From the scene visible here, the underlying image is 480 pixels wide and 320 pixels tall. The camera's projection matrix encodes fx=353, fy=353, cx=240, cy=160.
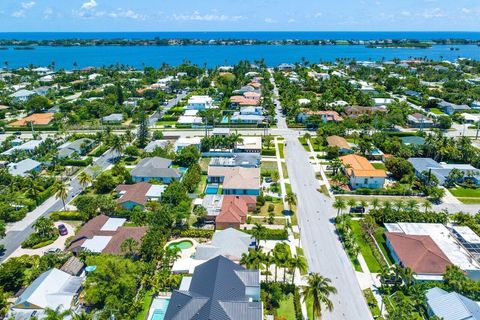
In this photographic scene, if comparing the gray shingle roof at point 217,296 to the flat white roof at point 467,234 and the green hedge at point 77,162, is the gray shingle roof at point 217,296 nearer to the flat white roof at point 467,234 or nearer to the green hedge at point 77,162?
the flat white roof at point 467,234

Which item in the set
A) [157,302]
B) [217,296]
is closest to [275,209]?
[157,302]

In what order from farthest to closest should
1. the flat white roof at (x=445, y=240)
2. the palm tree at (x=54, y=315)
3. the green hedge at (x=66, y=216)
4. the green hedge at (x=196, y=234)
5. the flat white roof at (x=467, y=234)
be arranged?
the green hedge at (x=66, y=216) < the green hedge at (x=196, y=234) < the flat white roof at (x=467, y=234) < the flat white roof at (x=445, y=240) < the palm tree at (x=54, y=315)

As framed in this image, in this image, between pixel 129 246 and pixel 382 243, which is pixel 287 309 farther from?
pixel 129 246

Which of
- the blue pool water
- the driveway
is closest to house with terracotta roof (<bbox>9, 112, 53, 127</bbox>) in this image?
the driveway

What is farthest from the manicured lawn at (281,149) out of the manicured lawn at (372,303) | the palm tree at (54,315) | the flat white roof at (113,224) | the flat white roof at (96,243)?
the palm tree at (54,315)

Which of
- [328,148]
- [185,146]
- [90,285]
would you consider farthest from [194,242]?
[328,148]

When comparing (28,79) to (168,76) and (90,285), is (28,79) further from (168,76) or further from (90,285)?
(90,285)
